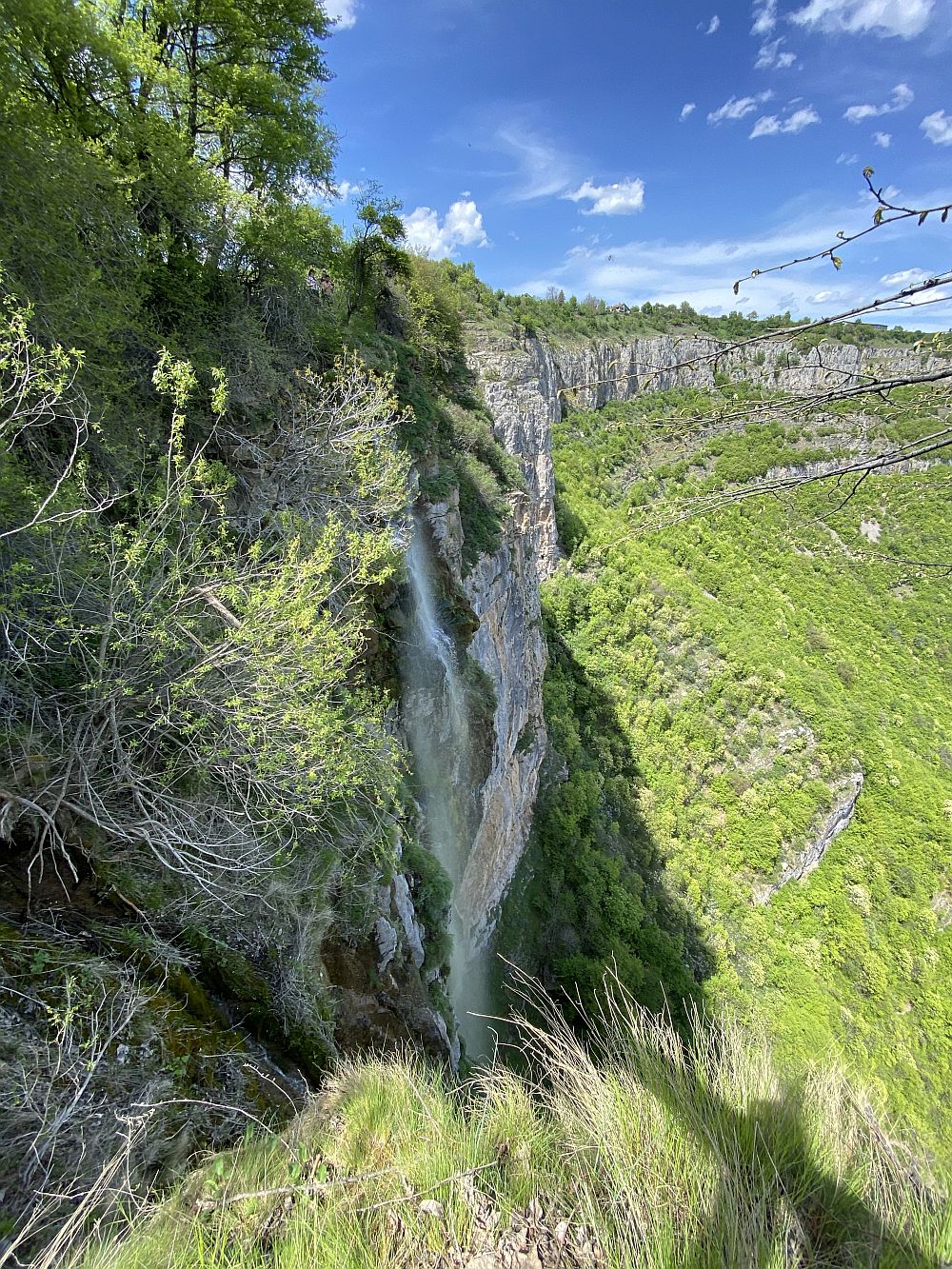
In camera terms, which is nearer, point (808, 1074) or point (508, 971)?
point (808, 1074)

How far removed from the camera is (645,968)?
1694 centimetres

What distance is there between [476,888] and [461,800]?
9.80ft

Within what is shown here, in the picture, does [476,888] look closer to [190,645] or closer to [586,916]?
[586,916]

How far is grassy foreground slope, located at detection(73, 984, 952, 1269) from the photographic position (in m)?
1.69

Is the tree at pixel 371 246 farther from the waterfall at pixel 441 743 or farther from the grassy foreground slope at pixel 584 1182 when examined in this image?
the grassy foreground slope at pixel 584 1182

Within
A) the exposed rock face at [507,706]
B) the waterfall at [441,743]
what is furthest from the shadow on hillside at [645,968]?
the waterfall at [441,743]

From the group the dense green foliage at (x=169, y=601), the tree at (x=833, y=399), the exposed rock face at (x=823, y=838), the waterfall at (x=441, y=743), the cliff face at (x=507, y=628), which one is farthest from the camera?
the exposed rock face at (x=823, y=838)

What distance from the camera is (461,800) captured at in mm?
10711

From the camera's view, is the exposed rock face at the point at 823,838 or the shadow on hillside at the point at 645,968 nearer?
the shadow on hillside at the point at 645,968

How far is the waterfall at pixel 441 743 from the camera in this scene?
9023 mm

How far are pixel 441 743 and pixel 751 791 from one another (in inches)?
793

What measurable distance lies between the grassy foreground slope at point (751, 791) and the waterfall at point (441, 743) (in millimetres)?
3611

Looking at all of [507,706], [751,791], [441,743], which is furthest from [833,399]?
[751,791]

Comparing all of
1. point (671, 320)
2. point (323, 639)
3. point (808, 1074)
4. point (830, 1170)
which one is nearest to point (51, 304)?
point (323, 639)
